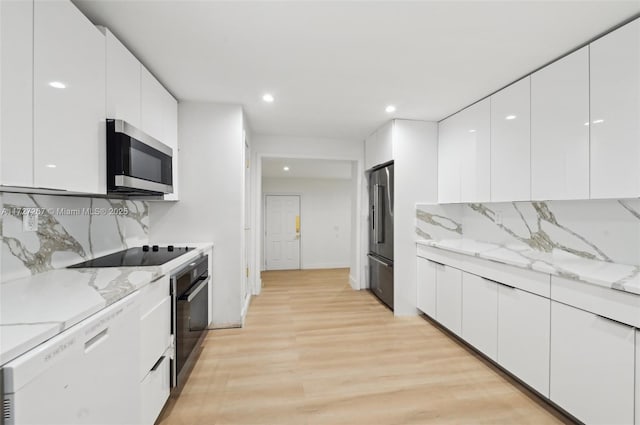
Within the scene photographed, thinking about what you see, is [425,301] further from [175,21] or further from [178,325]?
[175,21]

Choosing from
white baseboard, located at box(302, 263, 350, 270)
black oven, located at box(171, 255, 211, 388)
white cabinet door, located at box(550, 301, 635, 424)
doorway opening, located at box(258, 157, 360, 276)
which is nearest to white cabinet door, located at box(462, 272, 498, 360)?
white cabinet door, located at box(550, 301, 635, 424)

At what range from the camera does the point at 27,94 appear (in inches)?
43.8

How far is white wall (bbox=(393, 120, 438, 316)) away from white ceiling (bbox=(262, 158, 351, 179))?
1.53 m

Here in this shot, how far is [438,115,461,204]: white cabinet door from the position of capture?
10.1 ft

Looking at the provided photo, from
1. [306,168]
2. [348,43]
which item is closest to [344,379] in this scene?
[348,43]

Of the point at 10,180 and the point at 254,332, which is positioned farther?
the point at 254,332

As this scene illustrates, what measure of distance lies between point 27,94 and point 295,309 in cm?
315

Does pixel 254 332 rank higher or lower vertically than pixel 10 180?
lower

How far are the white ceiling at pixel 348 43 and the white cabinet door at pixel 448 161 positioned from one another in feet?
1.60

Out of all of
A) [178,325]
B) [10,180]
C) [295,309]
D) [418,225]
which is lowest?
[295,309]

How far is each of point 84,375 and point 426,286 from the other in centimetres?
304

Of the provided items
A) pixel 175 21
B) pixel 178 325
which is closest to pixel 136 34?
pixel 175 21

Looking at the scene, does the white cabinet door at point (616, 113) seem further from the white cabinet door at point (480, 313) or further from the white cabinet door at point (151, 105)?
the white cabinet door at point (151, 105)

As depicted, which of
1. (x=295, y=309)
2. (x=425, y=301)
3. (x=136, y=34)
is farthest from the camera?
(x=295, y=309)
